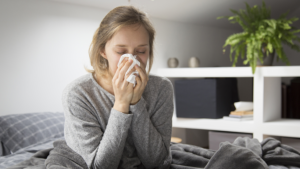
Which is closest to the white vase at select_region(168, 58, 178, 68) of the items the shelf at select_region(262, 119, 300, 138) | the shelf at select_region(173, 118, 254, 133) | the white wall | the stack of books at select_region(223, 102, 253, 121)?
the shelf at select_region(173, 118, 254, 133)

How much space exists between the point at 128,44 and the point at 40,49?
4.06 feet

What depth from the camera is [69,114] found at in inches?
42.7

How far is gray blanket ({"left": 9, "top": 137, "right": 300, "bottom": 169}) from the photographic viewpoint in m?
0.94

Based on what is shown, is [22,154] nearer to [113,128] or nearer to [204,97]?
[113,128]

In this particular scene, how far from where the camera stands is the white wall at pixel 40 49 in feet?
6.27

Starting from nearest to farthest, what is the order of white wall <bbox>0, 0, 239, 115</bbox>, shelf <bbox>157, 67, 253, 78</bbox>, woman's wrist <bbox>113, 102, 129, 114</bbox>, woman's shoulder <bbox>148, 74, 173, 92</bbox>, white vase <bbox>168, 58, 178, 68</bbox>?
woman's wrist <bbox>113, 102, 129, 114</bbox>
woman's shoulder <bbox>148, 74, 173, 92</bbox>
white wall <bbox>0, 0, 239, 115</bbox>
shelf <bbox>157, 67, 253, 78</bbox>
white vase <bbox>168, 58, 178, 68</bbox>

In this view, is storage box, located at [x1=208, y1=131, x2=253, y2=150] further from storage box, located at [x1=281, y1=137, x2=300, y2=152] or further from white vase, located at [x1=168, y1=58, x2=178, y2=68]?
white vase, located at [x1=168, y1=58, x2=178, y2=68]

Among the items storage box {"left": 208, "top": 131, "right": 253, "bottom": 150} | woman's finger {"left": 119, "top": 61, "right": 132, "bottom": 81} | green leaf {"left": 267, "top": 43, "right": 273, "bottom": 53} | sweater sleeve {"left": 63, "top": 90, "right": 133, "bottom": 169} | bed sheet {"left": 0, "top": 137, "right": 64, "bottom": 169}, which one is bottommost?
storage box {"left": 208, "top": 131, "right": 253, "bottom": 150}

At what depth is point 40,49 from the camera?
2.06 metres

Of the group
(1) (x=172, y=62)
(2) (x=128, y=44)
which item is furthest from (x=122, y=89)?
(1) (x=172, y=62)

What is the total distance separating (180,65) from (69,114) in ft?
6.95

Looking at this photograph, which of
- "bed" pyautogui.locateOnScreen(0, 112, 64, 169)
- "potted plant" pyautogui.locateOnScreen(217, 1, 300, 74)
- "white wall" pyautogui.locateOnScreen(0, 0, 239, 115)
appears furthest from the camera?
"potted plant" pyautogui.locateOnScreen(217, 1, 300, 74)

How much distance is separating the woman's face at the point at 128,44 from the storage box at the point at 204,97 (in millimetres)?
1428

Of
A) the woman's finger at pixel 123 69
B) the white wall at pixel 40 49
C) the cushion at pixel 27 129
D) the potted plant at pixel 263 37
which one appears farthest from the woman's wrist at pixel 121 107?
the potted plant at pixel 263 37
